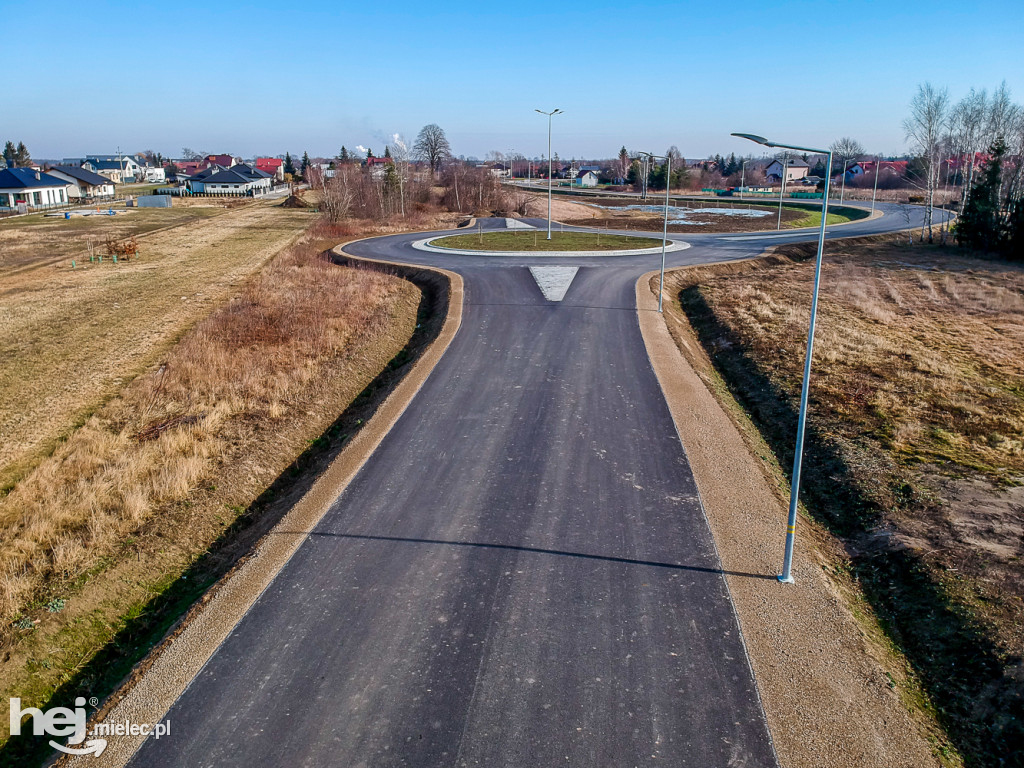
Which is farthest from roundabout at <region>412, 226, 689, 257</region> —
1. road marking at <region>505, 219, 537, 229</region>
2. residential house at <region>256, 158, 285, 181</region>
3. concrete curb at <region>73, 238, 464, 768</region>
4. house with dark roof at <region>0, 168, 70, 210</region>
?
residential house at <region>256, 158, 285, 181</region>

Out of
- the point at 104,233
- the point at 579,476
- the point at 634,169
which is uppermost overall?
the point at 634,169

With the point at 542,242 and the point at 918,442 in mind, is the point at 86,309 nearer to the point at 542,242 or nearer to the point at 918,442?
the point at 542,242

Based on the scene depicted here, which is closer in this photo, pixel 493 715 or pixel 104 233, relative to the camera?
pixel 493 715

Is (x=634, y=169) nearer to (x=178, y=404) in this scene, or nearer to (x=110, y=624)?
(x=178, y=404)

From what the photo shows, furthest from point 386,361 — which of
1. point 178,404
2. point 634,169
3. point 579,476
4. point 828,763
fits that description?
point 634,169

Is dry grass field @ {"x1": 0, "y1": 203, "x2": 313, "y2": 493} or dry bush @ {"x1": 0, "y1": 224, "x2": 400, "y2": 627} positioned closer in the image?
dry bush @ {"x1": 0, "y1": 224, "x2": 400, "y2": 627}

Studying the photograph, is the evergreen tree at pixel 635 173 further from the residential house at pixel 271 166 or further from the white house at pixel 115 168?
the white house at pixel 115 168

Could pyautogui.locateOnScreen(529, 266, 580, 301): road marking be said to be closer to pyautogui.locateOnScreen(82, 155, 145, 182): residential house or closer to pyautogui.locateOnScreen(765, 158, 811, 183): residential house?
pyautogui.locateOnScreen(765, 158, 811, 183): residential house
